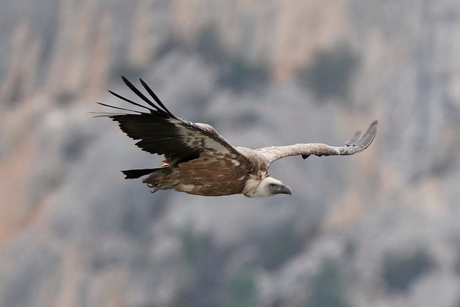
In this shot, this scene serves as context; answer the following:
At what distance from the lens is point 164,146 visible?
355 inches

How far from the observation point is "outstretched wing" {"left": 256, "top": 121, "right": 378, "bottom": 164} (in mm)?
11594

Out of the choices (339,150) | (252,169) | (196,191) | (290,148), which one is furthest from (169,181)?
(339,150)

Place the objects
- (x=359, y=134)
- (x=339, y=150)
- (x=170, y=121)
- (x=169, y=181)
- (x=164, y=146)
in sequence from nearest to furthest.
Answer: (x=170, y=121) → (x=164, y=146) → (x=169, y=181) → (x=339, y=150) → (x=359, y=134)

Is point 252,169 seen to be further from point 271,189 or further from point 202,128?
point 202,128

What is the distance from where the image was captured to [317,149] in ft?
43.4

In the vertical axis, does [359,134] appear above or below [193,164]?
above

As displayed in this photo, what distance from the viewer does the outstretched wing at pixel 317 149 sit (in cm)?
1159

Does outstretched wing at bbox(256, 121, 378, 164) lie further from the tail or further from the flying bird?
the tail

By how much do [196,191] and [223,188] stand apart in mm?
415

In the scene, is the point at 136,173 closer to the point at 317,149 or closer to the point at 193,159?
the point at 193,159

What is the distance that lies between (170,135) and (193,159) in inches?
30.3

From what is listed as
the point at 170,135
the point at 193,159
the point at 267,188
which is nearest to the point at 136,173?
the point at 193,159

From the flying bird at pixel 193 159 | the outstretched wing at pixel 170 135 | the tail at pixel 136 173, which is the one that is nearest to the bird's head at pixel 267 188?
the flying bird at pixel 193 159

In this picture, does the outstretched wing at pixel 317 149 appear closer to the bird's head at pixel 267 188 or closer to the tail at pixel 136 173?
the bird's head at pixel 267 188
